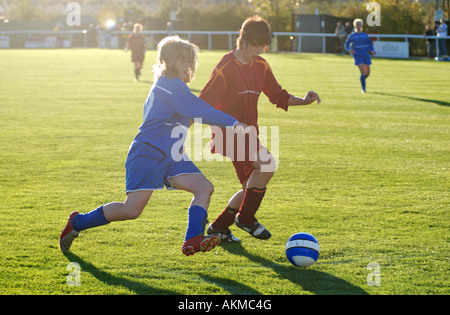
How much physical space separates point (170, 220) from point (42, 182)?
97.3 inches

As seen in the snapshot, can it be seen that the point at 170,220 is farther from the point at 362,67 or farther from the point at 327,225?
the point at 362,67

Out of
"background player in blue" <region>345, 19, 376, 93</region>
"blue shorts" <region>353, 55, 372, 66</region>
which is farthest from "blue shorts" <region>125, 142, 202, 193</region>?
"blue shorts" <region>353, 55, 372, 66</region>

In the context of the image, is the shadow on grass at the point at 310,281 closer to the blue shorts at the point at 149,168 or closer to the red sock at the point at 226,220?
the red sock at the point at 226,220

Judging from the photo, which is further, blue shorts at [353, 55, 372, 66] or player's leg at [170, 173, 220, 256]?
blue shorts at [353, 55, 372, 66]

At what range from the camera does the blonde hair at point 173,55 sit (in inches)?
190

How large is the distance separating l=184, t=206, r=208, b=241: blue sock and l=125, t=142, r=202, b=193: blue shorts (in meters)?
0.31

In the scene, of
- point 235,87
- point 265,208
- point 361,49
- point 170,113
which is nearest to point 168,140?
point 170,113

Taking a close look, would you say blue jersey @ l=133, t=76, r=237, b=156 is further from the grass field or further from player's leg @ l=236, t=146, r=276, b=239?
the grass field

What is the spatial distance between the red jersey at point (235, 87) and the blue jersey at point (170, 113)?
0.61 metres

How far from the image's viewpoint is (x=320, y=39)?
1757 inches

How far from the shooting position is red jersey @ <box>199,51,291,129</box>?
5.48 meters

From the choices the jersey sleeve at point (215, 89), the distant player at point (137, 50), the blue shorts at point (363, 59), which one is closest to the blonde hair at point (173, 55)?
the jersey sleeve at point (215, 89)

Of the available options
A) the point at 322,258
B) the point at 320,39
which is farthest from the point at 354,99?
the point at 320,39

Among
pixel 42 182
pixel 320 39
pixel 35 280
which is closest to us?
pixel 35 280
